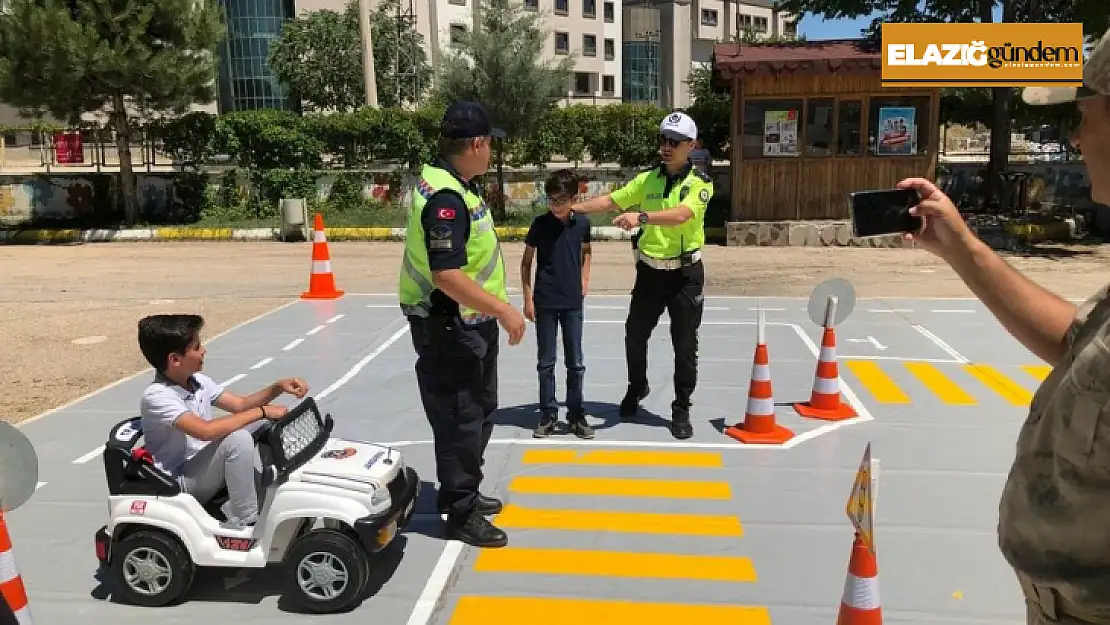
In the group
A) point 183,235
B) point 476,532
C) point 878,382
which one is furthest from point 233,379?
point 183,235

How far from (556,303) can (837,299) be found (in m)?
2.18

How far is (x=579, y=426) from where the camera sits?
20.2ft

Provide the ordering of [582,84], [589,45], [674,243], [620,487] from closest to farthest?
[620,487] < [674,243] < [589,45] < [582,84]

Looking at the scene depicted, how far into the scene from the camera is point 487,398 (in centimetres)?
455

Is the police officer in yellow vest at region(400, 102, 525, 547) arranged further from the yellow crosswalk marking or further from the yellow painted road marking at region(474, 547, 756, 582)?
the yellow crosswalk marking

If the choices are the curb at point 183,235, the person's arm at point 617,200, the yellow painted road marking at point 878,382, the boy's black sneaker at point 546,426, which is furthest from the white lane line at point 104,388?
the curb at point 183,235

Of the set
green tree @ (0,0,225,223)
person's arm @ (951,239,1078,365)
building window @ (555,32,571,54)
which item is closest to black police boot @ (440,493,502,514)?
person's arm @ (951,239,1078,365)

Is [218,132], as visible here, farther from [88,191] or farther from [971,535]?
[971,535]

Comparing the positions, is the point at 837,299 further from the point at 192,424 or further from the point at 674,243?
the point at 192,424

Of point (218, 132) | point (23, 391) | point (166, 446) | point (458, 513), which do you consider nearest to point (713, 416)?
point (458, 513)

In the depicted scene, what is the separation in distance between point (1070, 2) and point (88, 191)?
23801mm

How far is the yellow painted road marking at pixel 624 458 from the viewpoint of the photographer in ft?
18.5

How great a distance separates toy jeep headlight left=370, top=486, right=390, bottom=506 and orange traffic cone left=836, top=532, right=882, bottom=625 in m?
1.99

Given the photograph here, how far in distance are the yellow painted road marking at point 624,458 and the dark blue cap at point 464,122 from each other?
2325mm
